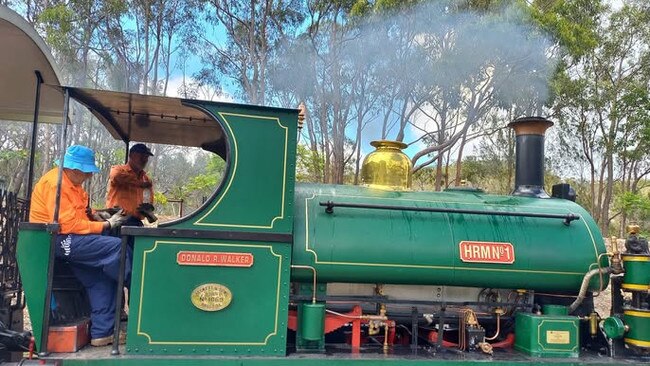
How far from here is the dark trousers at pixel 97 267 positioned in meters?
3.51

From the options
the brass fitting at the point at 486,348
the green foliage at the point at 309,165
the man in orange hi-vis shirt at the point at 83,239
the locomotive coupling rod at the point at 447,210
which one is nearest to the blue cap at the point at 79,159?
the man in orange hi-vis shirt at the point at 83,239

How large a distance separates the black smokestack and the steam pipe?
3.20ft

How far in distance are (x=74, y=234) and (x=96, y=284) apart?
0.41m

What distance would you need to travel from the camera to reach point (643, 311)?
12.9 feet

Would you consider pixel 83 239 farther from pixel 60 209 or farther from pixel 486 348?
pixel 486 348

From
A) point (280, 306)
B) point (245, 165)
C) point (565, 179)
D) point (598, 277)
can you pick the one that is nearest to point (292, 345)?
point (280, 306)

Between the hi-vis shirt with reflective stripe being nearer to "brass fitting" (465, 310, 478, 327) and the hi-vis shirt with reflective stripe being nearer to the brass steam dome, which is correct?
the brass steam dome

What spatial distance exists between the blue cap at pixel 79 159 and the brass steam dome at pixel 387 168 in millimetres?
2260

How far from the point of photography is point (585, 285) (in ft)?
13.0

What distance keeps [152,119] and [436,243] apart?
277 centimetres

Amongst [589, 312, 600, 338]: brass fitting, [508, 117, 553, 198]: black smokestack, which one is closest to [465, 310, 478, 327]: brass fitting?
[589, 312, 600, 338]: brass fitting

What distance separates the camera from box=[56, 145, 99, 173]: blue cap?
3.55 m

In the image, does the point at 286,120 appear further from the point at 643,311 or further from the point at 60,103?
the point at 643,311

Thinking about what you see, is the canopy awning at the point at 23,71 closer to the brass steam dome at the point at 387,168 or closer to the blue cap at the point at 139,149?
the blue cap at the point at 139,149
